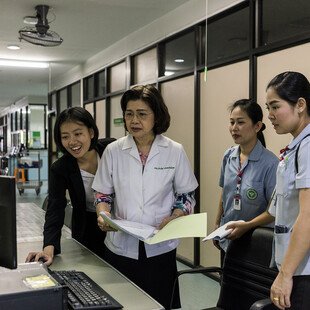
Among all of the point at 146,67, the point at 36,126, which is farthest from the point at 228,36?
the point at 36,126

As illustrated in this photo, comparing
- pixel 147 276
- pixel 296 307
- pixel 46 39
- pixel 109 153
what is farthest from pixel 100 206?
pixel 46 39

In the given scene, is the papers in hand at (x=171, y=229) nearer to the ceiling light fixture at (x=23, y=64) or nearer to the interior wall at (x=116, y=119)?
the interior wall at (x=116, y=119)

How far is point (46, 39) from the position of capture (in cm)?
427

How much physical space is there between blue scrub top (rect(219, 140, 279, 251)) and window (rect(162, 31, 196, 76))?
202cm

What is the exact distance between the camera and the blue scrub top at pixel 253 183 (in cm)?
224

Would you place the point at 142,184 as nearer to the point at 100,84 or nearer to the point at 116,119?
the point at 116,119

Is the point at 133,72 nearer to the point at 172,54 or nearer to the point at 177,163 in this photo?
the point at 172,54

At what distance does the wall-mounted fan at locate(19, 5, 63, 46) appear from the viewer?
4.19m

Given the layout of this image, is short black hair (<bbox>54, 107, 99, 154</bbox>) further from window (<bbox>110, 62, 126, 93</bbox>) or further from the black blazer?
window (<bbox>110, 62, 126, 93</bbox>)

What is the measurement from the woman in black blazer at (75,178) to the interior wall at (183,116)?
234 centimetres

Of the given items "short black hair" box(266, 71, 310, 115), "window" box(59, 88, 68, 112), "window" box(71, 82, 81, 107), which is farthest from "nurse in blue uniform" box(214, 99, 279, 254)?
"window" box(59, 88, 68, 112)

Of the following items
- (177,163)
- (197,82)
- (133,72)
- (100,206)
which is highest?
(133,72)

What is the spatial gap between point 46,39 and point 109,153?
2.88 meters

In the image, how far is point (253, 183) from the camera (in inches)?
89.1
